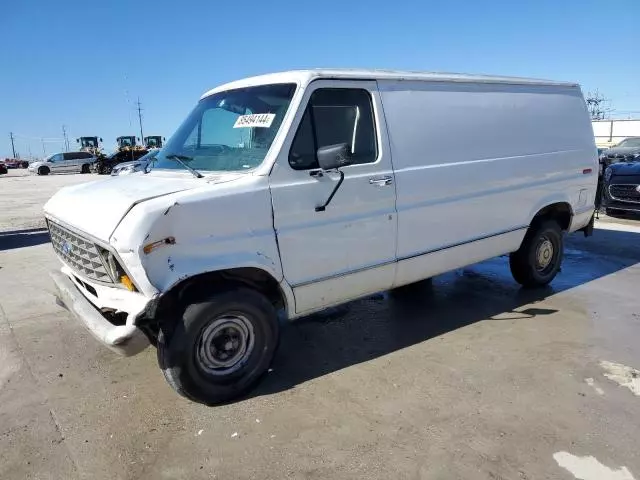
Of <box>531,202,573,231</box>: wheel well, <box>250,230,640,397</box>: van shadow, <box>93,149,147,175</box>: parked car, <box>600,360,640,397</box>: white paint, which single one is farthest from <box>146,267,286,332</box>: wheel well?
<box>93,149,147,175</box>: parked car

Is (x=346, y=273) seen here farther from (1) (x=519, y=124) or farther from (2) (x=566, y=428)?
(1) (x=519, y=124)

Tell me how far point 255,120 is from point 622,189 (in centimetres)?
915

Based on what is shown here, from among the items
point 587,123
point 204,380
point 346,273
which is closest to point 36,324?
point 204,380

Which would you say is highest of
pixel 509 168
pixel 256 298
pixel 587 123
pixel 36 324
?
pixel 587 123

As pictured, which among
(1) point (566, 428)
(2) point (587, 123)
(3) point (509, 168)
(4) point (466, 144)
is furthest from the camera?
(2) point (587, 123)

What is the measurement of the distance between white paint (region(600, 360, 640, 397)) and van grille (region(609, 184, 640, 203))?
733 cm

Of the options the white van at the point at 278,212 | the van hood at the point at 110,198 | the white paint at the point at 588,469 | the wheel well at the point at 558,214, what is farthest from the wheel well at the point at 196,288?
the wheel well at the point at 558,214

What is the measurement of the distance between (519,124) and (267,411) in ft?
12.4

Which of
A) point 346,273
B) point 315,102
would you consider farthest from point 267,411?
point 315,102

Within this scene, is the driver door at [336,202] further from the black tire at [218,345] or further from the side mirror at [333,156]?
the black tire at [218,345]

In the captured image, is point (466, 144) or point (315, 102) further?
point (466, 144)

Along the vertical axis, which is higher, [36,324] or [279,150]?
[279,150]

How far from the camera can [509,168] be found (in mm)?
4828

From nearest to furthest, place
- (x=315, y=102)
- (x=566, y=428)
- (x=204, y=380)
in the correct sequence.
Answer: (x=566, y=428) < (x=204, y=380) < (x=315, y=102)
